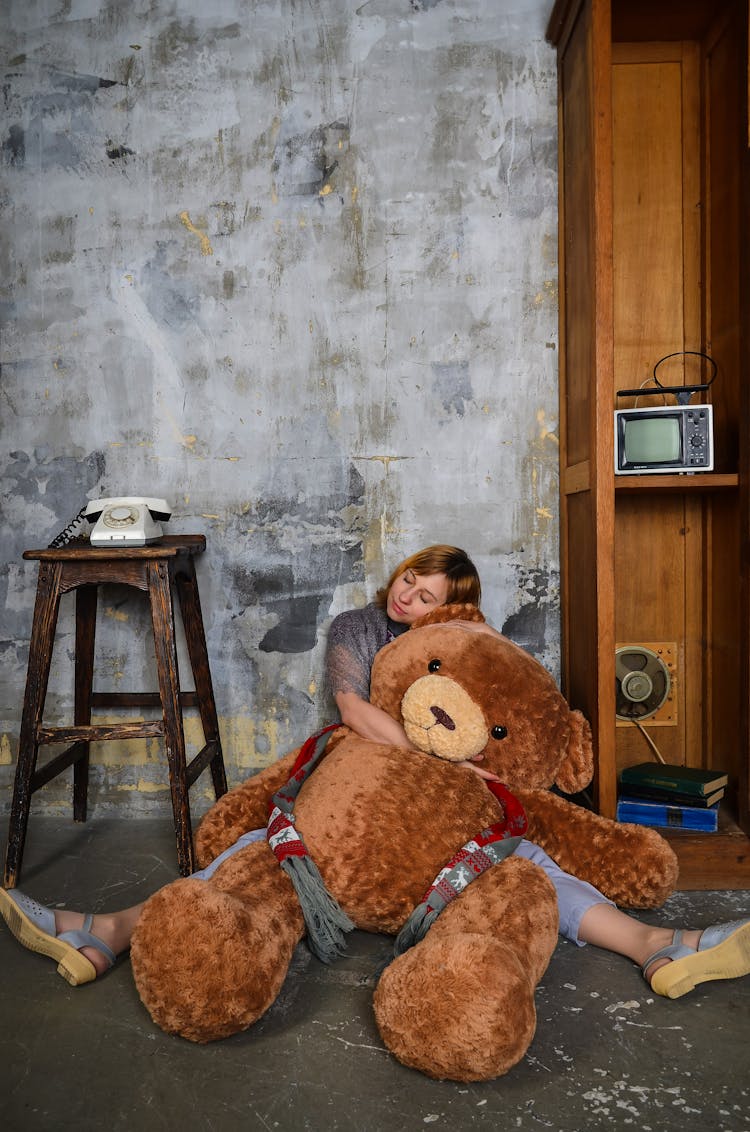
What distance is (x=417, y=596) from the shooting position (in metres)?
2.20

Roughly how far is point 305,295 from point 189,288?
1.22 ft

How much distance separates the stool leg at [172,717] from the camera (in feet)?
6.96

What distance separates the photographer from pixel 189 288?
2600 mm

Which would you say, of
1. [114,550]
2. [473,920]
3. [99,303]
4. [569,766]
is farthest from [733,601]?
[99,303]

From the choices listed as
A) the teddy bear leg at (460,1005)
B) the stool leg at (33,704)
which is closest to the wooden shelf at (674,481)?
the teddy bear leg at (460,1005)

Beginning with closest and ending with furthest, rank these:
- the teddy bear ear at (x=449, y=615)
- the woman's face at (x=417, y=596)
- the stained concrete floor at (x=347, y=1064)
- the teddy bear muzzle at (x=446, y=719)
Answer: the stained concrete floor at (x=347, y=1064) < the teddy bear muzzle at (x=446, y=719) < the teddy bear ear at (x=449, y=615) < the woman's face at (x=417, y=596)

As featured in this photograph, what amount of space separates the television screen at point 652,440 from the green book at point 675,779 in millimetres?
857

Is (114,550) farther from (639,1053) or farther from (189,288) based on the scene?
(639,1053)

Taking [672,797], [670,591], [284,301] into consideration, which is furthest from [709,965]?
[284,301]

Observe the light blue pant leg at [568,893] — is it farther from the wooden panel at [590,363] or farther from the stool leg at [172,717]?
the stool leg at [172,717]

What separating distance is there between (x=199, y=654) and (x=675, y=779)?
1390mm

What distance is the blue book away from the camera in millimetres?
2139

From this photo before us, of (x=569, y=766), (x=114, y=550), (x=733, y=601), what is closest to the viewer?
(x=569, y=766)

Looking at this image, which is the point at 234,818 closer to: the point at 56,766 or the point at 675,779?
the point at 56,766
